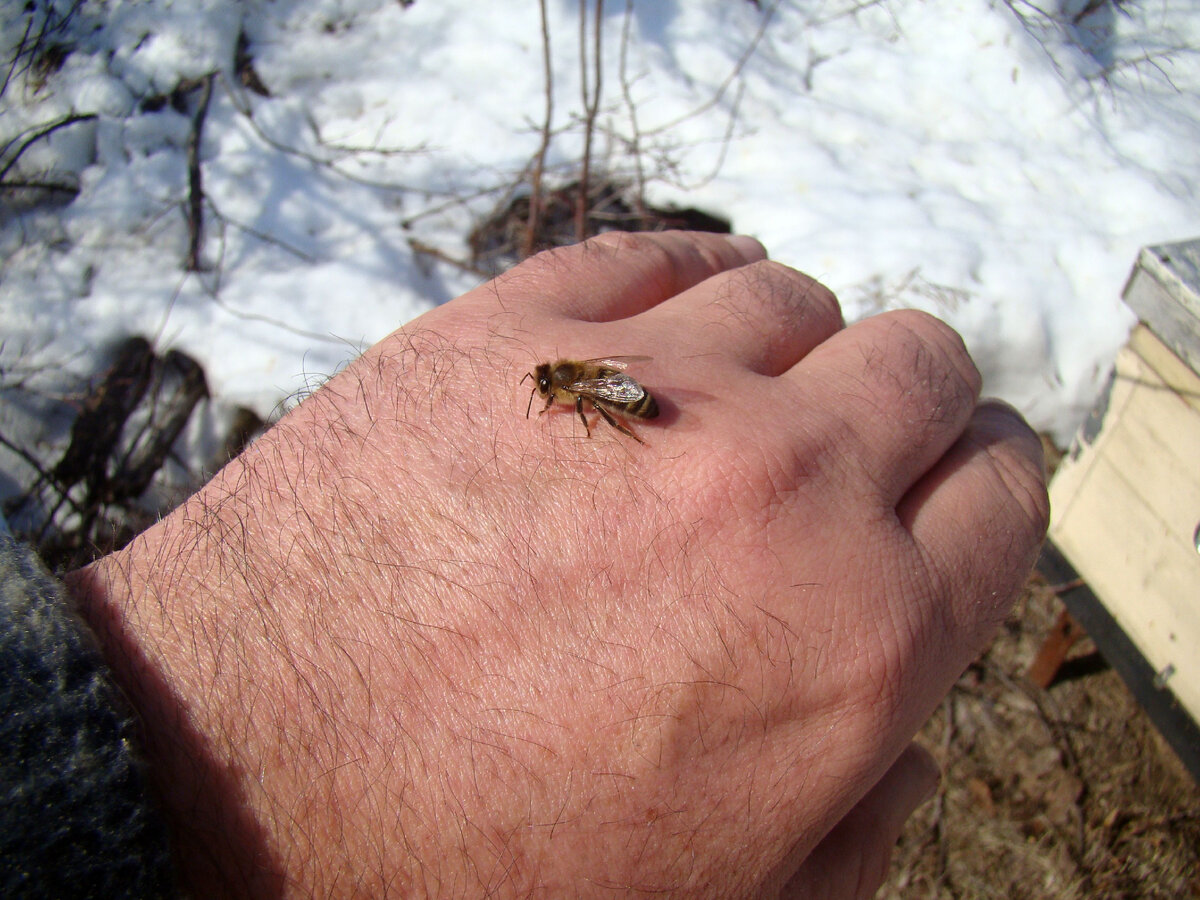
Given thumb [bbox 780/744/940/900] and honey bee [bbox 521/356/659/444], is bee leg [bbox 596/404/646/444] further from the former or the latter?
thumb [bbox 780/744/940/900]

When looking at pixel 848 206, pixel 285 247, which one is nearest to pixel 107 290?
pixel 285 247

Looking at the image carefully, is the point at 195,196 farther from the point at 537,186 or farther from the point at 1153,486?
the point at 1153,486

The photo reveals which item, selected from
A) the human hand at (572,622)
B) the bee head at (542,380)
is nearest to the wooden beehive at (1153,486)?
the human hand at (572,622)

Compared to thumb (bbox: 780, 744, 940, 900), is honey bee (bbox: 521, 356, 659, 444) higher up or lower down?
higher up

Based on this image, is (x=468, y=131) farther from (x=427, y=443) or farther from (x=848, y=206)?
(x=427, y=443)

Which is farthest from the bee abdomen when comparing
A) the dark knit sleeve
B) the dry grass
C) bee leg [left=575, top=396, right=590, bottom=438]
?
the dry grass
